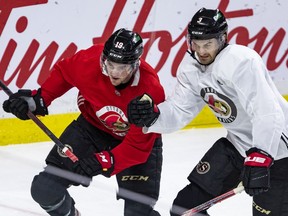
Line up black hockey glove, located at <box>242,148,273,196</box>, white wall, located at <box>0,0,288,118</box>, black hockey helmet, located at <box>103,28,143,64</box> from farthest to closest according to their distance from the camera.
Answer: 1. white wall, located at <box>0,0,288,118</box>
2. black hockey helmet, located at <box>103,28,143,64</box>
3. black hockey glove, located at <box>242,148,273,196</box>

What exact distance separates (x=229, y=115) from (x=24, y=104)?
0.91m

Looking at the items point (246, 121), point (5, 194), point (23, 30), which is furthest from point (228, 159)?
point (23, 30)

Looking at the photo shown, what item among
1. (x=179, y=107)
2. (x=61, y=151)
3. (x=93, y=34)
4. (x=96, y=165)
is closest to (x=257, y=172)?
(x=179, y=107)

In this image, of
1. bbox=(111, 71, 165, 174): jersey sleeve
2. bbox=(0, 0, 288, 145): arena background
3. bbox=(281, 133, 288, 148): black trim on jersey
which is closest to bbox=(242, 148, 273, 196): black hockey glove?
bbox=(281, 133, 288, 148): black trim on jersey

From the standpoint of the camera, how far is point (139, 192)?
159 inches

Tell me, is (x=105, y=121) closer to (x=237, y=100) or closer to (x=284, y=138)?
(x=237, y=100)

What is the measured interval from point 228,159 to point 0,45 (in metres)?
2.00

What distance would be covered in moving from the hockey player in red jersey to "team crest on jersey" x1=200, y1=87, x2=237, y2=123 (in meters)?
0.25

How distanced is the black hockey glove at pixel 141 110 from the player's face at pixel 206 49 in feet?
0.87

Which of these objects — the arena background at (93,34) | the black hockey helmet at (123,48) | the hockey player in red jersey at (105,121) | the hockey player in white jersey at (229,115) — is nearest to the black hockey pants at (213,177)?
the hockey player in white jersey at (229,115)

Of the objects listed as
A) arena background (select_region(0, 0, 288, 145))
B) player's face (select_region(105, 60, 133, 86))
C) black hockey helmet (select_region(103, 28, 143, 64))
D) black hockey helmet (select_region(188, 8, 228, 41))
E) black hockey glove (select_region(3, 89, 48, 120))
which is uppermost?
black hockey helmet (select_region(188, 8, 228, 41))

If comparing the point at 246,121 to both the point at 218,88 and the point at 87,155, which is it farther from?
the point at 87,155

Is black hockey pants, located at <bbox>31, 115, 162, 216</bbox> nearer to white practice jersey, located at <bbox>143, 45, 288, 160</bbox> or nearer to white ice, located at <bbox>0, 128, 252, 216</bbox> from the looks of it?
white practice jersey, located at <bbox>143, 45, 288, 160</bbox>

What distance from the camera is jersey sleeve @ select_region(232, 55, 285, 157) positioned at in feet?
11.5
